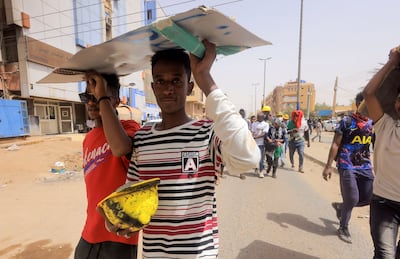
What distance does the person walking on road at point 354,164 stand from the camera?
112 inches

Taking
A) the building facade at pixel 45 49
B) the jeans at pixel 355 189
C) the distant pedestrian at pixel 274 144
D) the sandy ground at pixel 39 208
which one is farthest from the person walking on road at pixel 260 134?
the building facade at pixel 45 49

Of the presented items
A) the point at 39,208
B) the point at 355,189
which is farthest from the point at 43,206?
the point at 355,189

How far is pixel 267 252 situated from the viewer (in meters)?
2.67

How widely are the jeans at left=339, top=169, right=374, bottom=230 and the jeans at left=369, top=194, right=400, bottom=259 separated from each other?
104cm

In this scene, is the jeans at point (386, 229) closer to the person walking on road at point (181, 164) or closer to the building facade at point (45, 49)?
the person walking on road at point (181, 164)

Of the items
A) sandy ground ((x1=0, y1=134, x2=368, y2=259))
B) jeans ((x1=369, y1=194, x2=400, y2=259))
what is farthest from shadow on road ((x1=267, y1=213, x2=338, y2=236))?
jeans ((x1=369, y1=194, x2=400, y2=259))

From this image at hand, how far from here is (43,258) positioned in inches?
102

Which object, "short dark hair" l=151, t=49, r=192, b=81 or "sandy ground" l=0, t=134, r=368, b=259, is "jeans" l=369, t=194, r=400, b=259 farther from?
"short dark hair" l=151, t=49, r=192, b=81

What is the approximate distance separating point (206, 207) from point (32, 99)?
17.1m

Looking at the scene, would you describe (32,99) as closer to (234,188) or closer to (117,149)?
(234,188)

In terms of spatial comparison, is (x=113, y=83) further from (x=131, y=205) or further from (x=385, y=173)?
(x=385, y=173)

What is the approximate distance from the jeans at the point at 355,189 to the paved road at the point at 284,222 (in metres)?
0.49

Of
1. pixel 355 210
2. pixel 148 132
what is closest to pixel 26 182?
pixel 148 132

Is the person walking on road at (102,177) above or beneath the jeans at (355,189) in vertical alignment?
above
